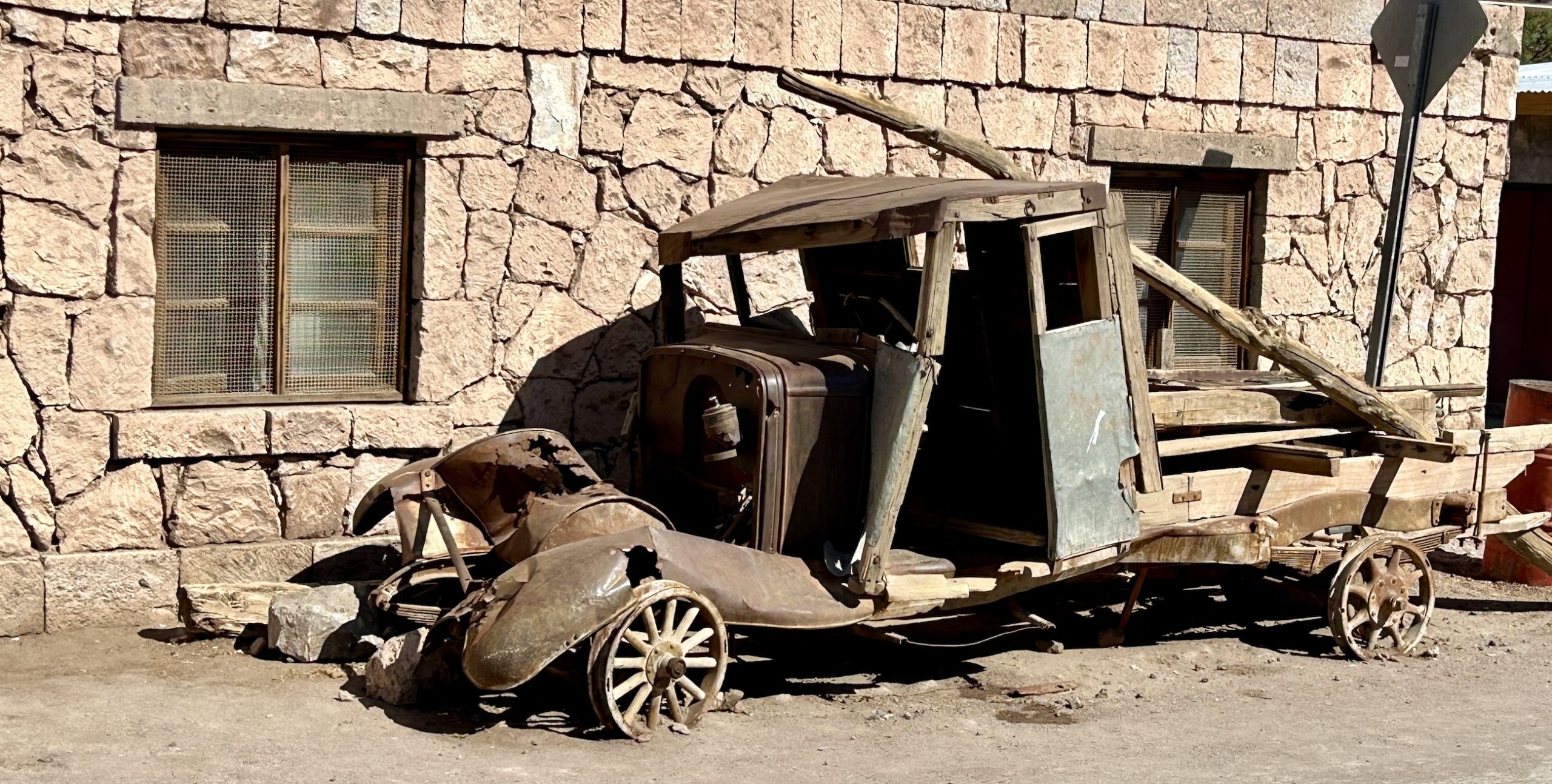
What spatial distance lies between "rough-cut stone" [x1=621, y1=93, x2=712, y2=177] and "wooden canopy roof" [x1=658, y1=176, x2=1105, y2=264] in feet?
2.13

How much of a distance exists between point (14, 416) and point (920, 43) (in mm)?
4490

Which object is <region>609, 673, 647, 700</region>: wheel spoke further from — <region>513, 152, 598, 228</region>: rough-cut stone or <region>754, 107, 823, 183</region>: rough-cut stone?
<region>754, 107, 823, 183</region>: rough-cut stone

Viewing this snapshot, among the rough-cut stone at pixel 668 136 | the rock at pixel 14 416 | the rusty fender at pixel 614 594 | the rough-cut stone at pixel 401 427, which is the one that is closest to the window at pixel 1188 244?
the rough-cut stone at pixel 668 136

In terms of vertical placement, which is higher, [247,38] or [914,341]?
[247,38]

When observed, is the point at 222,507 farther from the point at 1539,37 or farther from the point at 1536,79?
the point at 1539,37

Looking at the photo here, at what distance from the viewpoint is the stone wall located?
21.6 ft

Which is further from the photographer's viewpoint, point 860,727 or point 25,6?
point 25,6

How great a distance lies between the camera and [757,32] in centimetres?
779

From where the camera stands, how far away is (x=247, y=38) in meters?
6.79

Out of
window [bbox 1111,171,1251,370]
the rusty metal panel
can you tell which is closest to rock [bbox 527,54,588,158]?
the rusty metal panel

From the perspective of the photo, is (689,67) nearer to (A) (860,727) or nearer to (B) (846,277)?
(B) (846,277)

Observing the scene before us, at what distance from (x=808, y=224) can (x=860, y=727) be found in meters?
1.83

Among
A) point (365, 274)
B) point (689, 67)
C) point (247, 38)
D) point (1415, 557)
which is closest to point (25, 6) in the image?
point (247, 38)

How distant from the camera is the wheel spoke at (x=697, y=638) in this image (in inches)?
215
